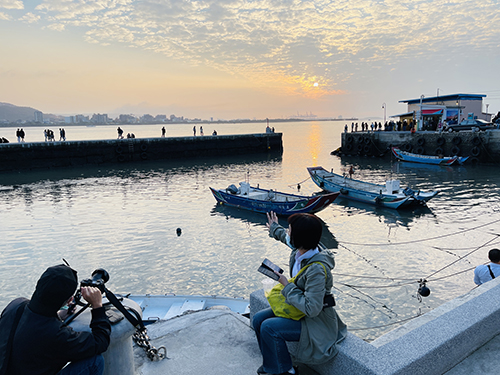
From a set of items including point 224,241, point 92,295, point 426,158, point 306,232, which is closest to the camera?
point 92,295

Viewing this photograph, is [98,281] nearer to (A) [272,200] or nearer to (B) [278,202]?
(B) [278,202]

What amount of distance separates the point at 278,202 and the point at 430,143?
1274 inches

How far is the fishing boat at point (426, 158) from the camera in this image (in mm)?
37625

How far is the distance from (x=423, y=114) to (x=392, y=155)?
9.68 metres

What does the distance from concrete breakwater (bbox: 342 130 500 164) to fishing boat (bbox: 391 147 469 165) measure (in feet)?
5.28

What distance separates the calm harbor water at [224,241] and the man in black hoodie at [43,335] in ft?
26.3

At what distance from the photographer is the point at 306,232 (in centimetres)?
342

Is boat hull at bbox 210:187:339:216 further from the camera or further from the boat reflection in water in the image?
the camera

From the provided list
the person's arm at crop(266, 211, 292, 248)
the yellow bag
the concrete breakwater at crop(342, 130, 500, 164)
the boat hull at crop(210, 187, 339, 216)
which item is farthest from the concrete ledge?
the concrete breakwater at crop(342, 130, 500, 164)

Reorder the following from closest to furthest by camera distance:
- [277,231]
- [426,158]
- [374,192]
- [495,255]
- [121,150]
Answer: [277,231] < [495,255] < [374,192] < [426,158] < [121,150]

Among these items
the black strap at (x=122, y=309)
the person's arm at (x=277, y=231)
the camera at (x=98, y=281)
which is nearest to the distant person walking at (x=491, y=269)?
the person's arm at (x=277, y=231)

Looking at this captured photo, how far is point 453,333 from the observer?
3805 millimetres

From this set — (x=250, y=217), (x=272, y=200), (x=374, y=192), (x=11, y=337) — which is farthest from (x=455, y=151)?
(x=11, y=337)

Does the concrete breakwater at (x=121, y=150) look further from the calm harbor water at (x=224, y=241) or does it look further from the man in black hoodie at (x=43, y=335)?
the man in black hoodie at (x=43, y=335)
